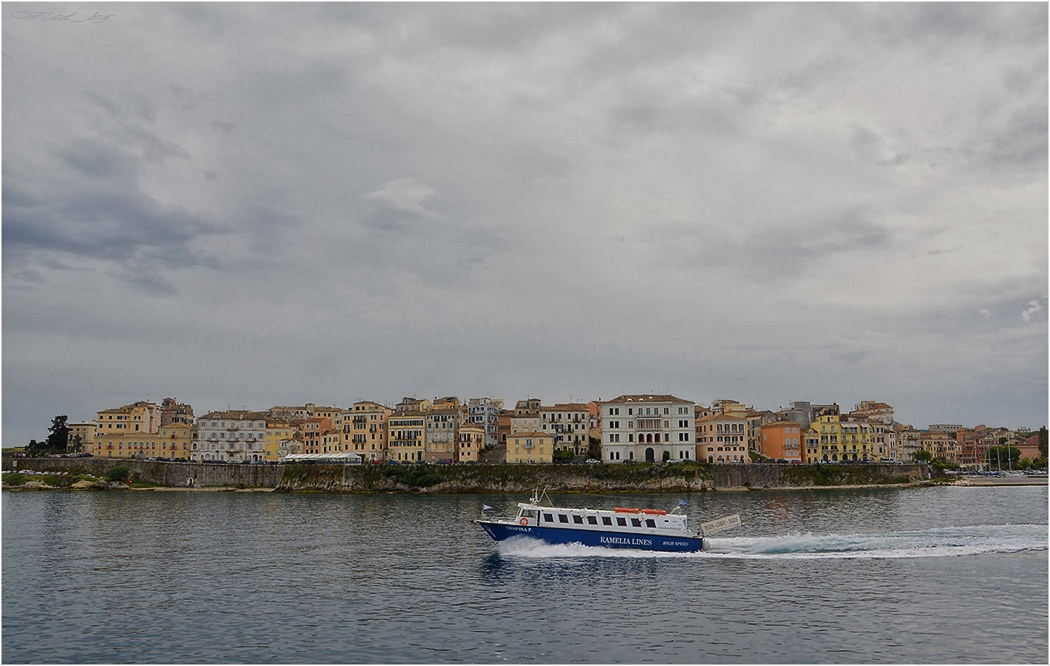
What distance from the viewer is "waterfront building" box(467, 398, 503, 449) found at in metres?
168

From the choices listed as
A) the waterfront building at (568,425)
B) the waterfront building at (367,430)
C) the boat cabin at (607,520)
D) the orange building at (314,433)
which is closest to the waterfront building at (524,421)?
the waterfront building at (568,425)

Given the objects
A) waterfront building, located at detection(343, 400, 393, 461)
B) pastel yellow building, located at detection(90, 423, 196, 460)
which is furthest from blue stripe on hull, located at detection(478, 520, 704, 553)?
pastel yellow building, located at detection(90, 423, 196, 460)

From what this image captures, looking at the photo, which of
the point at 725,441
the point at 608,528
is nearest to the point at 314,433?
the point at 725,441

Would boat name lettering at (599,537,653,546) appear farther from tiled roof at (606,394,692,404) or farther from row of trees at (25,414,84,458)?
row of trees at (25,414,84,458)

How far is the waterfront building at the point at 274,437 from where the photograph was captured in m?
170

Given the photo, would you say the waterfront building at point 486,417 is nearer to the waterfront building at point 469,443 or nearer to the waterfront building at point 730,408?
the waterfront building at point 469,443

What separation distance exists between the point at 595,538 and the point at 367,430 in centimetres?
10955

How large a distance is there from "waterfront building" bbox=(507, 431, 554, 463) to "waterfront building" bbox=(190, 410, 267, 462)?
174 feet

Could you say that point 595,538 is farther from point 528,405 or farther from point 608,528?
point 528,405

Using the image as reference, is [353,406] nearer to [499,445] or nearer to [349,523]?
[499,445]

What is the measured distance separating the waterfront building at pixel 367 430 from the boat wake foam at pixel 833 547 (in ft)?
341

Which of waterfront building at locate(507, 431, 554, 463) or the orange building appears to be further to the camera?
the orange building

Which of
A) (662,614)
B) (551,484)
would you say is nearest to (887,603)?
(662,614)

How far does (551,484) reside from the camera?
13138cm
